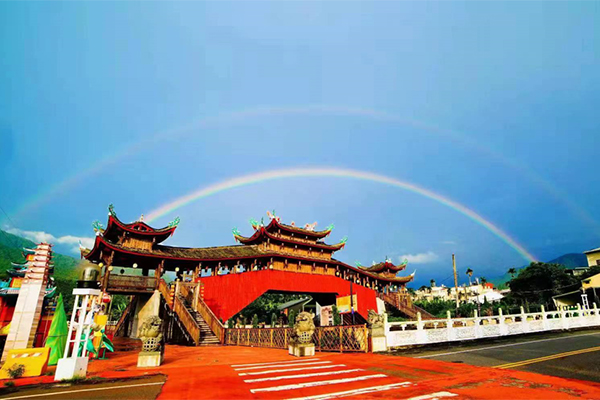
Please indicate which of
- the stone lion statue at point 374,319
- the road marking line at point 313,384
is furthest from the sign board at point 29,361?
the stone lion statue at point 374,319

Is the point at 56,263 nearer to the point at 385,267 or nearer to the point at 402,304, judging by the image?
the point at 385,267

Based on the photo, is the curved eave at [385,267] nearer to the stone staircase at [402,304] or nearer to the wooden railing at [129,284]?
the stone staircase at [402,304]

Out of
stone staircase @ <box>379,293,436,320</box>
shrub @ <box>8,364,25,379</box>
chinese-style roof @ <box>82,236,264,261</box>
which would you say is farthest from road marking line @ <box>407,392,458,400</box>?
stone staircase @ <box>379,293,436,320</box>

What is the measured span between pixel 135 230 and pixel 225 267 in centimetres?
790

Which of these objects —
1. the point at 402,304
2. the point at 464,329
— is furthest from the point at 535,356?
the point at 402,304

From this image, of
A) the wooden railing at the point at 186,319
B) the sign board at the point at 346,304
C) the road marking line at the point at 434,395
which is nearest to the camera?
the road marking line at the point at 434,395

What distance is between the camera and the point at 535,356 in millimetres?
10414

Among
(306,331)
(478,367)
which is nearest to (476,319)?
(478,367)

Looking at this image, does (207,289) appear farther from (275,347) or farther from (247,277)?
(275,347)

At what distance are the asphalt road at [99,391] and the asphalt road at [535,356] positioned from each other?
8.74m

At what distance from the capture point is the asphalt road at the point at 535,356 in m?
8.30

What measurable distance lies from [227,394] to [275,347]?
10805 mm

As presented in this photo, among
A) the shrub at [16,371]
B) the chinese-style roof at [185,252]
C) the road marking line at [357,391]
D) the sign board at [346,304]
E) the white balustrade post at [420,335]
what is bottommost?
the shrub at [16,371]

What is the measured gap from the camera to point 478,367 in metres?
9.03
